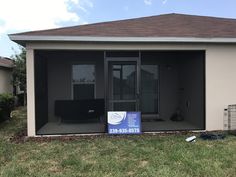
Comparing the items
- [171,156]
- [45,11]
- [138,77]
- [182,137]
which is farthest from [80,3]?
[171,156]

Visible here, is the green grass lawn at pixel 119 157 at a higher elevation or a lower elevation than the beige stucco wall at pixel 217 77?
lower

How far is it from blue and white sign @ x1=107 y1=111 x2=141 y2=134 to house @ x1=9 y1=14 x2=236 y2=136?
0.44 m

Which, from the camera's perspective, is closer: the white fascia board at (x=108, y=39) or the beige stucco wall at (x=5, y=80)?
the white fascia board at (x=108, y=39)

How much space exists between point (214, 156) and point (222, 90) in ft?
11.2

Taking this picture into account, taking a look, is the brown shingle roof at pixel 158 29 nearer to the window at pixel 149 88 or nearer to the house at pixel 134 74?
the house at pixel 134 74

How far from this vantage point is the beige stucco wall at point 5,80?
16230 mm

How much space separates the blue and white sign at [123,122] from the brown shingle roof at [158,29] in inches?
85.8

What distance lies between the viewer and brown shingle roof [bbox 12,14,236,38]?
28.1 feet

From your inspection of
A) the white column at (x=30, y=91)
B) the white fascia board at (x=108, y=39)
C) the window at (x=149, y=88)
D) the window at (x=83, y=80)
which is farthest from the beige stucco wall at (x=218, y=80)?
the white column at (x=30, y=91)

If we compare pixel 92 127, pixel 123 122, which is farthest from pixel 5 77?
pixel 123 122

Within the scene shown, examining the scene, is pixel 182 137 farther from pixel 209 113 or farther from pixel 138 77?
pixel 138 77

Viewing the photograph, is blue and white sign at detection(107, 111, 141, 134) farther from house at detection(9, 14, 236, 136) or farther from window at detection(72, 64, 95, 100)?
window at detection(72, 64, 95, 100)

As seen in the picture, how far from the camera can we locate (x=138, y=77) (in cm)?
879

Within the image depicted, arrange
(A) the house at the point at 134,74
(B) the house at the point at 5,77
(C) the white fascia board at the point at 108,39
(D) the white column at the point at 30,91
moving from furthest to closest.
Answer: (B) the house at the point at 5,77 → (A) the house at the point at 134,74 → (D) the white column at the point at 30,91 → (C) the white fascia board at the point at 108,39
